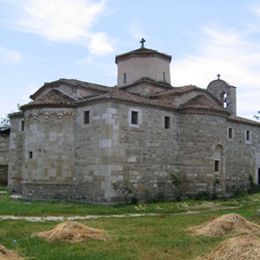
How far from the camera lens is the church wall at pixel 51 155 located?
2212 cm

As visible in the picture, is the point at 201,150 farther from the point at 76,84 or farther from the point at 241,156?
the point at 76,84

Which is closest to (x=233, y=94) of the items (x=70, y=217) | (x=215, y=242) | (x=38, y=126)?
(x=38, y=126)

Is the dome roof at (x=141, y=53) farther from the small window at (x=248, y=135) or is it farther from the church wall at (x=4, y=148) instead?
the church wall at (x=4, y=148)

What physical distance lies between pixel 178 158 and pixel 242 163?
837 centimetres

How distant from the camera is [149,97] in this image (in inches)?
949

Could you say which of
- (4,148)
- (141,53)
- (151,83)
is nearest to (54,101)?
(151,83)

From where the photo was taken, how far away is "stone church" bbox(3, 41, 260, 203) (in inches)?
822

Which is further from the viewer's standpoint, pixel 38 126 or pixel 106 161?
pixel 38 126

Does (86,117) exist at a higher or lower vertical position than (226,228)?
higher

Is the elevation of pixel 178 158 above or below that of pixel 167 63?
below

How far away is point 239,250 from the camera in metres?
7.70

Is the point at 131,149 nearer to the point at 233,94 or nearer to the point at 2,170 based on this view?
the point at 233,94

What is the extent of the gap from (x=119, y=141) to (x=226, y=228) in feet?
31.9

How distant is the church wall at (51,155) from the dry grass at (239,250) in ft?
47.6
